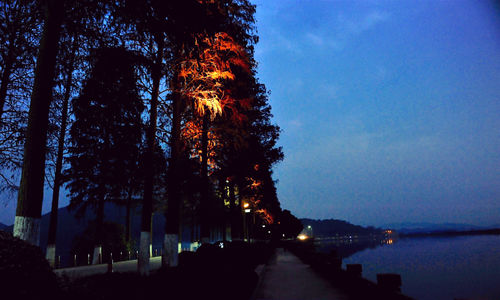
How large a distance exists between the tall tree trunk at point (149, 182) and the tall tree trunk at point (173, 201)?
3.46 ft

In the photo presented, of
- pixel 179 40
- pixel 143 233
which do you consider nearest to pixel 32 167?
pixel 179 40

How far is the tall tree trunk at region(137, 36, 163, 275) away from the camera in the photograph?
34.5ft

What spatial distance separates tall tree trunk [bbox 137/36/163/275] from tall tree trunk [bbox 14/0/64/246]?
280 cm

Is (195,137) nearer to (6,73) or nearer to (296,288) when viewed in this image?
(6,73)

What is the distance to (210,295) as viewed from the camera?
6277mm

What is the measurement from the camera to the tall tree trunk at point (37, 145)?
6.38m

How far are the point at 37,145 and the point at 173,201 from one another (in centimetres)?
737

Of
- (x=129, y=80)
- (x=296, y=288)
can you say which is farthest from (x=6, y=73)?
(x=296, y=288)

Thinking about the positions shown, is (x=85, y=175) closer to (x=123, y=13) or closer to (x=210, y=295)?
(x=123, y=13)

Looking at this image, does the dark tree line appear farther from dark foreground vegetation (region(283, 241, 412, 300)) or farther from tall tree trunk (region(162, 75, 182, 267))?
dark foreground vegetation (region(283, 241, 412, 300))

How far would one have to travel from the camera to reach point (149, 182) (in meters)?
12.2

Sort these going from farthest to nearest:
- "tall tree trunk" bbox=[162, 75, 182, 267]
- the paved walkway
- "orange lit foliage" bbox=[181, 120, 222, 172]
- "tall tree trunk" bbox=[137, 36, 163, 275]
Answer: "orange lit foliage" bbox=[181, 120, 222, 172] → "tall tree trunk" bbox=[162, 75, 182, 267] → the paved walkway → "tall tree trunk" bbox=[137, 36, 163, 275]

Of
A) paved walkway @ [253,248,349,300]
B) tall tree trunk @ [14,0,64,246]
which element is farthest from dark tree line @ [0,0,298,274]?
paved walkway @ [253,248,349,300]

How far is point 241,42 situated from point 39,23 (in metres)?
10.8
